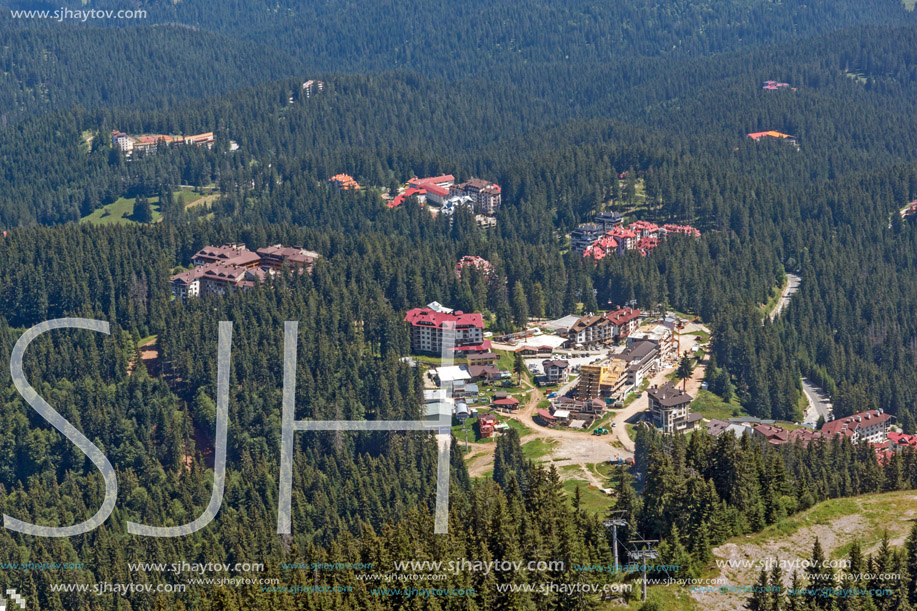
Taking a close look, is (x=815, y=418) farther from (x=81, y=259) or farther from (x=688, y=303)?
(x=81, y=259)

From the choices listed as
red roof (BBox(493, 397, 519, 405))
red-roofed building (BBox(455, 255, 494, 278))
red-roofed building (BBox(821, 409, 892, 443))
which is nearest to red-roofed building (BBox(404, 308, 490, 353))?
red roof (BBox(493, 397, 519, 405))

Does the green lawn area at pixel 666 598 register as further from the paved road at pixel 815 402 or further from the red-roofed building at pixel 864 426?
the paved road at pixel 815 402

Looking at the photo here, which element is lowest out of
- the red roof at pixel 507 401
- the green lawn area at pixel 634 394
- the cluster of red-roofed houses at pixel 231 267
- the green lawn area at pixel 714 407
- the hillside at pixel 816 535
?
the green lawn area at pixel 714 407

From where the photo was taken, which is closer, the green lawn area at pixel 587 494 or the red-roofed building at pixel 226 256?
the green lawn area at pixel 587 494

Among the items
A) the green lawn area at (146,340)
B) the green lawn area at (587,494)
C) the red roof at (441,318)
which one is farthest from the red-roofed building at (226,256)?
the green lawn area at (587,494)

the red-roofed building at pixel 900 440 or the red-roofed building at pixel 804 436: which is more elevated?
the red-roofed building at pixel 804 436

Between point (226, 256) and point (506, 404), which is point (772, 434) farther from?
point (226, 256)

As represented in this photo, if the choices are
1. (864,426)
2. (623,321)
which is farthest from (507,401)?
(864,426)
